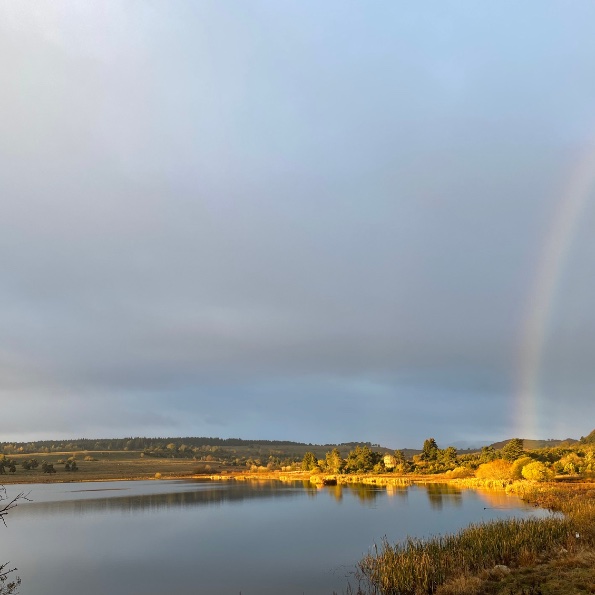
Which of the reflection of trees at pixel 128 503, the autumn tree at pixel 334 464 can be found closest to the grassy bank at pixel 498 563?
the reflection of trees at pixel 128 503

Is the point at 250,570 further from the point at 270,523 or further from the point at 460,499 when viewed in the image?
the point at 460,499

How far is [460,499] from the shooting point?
54.2 m

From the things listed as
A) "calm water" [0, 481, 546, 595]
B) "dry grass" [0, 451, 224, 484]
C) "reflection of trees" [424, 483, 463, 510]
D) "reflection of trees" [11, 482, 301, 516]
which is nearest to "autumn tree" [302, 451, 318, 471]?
"dry grass" [0, 451, 224, 484]

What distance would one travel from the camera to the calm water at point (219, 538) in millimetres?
25078

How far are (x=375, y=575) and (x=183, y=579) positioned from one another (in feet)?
33.3

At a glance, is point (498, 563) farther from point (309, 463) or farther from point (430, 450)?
point (309, 463)

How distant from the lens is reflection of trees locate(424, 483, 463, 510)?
168 feet

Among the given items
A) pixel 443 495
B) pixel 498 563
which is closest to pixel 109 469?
pixel 443 495

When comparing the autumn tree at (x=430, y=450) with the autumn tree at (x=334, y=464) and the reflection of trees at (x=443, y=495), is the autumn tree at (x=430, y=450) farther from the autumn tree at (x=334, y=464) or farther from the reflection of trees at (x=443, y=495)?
the reflection of trees at (x=443, y=495)

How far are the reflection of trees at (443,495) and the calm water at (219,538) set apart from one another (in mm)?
156

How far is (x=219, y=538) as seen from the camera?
124ft

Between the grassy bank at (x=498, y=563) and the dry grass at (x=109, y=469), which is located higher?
the grassy bank at (x=498, y=563)

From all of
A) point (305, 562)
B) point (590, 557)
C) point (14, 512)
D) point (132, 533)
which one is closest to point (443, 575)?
point (590, 557)

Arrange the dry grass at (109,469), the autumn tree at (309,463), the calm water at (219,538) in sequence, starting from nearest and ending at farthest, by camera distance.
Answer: the calm water at (219,538)
the dry grass at (109,469)
the autumn tree at (309,463)
